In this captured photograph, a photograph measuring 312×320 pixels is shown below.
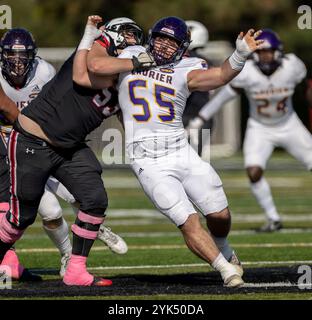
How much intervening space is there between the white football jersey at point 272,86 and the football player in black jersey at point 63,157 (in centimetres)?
462

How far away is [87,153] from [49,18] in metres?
23.2

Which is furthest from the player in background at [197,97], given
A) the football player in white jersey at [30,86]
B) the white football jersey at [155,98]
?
the white football jersey at [155,98]

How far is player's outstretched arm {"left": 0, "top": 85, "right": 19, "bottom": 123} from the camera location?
7281 millimetres

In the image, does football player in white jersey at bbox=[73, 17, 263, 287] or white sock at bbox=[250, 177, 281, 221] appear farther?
white sock at bbox=[250, 177, 281, 221]

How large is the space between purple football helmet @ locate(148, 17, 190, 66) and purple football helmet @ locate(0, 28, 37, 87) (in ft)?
3.24

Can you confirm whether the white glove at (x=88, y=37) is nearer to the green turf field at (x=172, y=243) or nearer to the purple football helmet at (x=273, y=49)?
the green turf field at (x=172, y=243)

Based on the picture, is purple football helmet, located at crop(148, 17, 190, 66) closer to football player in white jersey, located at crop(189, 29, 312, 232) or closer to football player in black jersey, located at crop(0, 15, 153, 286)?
football player in black jersey, located at crop(0, 15, 153, 286)

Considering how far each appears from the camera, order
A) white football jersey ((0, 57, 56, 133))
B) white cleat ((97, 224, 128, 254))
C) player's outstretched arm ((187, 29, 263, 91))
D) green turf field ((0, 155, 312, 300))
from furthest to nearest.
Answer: green turf field ((0, 155, 312, 300)) < white cleat ((97, 224, 128, 254)) < white football jersey ((0, 57, 56, 133)) < player's outstretched arm ((187, 29, 263, 91))

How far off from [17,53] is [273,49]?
4508 mm

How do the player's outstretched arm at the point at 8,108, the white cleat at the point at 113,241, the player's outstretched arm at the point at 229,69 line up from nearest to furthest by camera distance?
the player's outstretched arm at the point at 229,69, the player's outstretched arm at the point at 8,108, the white cleat at the point at 113,241

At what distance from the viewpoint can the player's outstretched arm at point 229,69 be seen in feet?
22.2

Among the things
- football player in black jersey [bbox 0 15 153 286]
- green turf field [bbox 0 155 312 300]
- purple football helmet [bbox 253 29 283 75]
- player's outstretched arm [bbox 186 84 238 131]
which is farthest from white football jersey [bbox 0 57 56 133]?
purple football helmet [bbox 253 29 283 75]

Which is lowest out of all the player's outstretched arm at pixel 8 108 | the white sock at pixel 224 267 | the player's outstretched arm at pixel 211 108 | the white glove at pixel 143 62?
the player's outstretched arm at pixel 211 108

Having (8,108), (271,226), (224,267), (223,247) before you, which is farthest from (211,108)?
(224,267)
